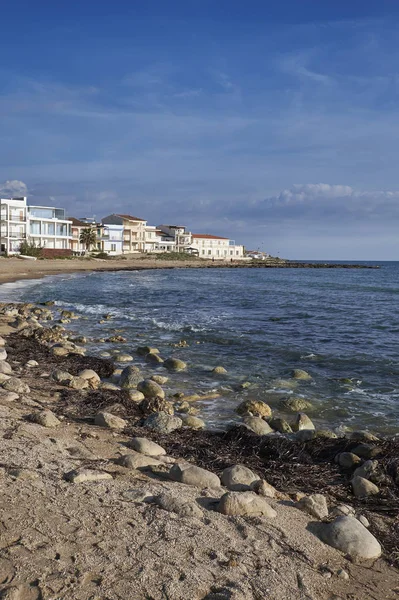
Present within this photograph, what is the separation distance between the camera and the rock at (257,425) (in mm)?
8141

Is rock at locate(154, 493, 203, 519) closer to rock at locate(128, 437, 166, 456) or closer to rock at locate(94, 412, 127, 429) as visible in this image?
rock at locate(128, 437, 166, 456)

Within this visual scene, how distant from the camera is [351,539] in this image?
14.2 feet

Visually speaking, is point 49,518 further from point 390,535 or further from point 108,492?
point 390,535

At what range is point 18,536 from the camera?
150 inches

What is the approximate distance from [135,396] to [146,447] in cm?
327

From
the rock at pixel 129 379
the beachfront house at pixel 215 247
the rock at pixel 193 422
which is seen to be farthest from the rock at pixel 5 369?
the beachfront house at pixel 215 247

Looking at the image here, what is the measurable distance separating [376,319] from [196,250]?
104349mm

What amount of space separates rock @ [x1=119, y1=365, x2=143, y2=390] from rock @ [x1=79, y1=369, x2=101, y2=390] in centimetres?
52

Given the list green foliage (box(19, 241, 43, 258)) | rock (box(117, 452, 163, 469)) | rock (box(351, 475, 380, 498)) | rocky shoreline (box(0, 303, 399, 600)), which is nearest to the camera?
rocky shoreline (box(0, 303, 399, 600))

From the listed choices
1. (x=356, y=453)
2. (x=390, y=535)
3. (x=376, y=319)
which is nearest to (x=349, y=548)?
(x=390, y=535)

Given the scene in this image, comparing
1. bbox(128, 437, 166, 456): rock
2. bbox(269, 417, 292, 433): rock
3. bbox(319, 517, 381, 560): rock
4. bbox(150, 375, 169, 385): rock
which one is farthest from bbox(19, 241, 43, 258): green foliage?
bbox(319, 517, 381, 560): rock

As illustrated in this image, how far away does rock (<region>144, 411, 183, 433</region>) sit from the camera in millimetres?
7727

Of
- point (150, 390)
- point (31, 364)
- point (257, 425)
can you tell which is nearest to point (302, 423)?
point (257, 425)

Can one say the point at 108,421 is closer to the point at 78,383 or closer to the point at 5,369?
the point at 78,383
